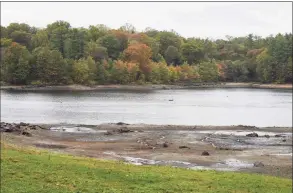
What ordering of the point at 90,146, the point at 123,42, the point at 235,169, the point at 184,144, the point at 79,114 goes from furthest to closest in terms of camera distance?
the point at 123,42, the point at 79,114, the point at 184,144, the point at 90,146, the point at 235,169

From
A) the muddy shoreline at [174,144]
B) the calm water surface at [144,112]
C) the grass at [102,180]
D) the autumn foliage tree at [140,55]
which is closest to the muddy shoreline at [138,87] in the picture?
the autumn foliage tree at [140,55]

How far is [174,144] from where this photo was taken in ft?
148

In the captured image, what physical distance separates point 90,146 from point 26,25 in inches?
5568

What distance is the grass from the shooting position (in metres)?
17.4

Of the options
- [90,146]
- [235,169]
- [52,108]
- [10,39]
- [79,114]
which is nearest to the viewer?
[235,169]

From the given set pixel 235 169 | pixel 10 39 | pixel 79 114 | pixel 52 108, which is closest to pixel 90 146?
pixel 235 169

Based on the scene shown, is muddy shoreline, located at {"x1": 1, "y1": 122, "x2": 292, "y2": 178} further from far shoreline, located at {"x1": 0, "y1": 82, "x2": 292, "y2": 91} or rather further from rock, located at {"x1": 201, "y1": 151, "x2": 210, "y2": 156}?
far shoreline, located at {"x1": 0, "y1": 82, "x2": 292, "y2": 91}

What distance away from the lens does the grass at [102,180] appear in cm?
1739

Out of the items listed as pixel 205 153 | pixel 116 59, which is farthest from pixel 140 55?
pixel 205 153

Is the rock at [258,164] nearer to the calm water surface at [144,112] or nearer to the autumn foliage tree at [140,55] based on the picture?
the calm water surface at [144,112]

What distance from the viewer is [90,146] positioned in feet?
139

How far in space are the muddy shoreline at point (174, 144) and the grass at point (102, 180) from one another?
9308 millimetres

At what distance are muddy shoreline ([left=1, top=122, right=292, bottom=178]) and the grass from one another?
931 cm

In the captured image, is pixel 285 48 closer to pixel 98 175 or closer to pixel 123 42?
pixel 123 42
